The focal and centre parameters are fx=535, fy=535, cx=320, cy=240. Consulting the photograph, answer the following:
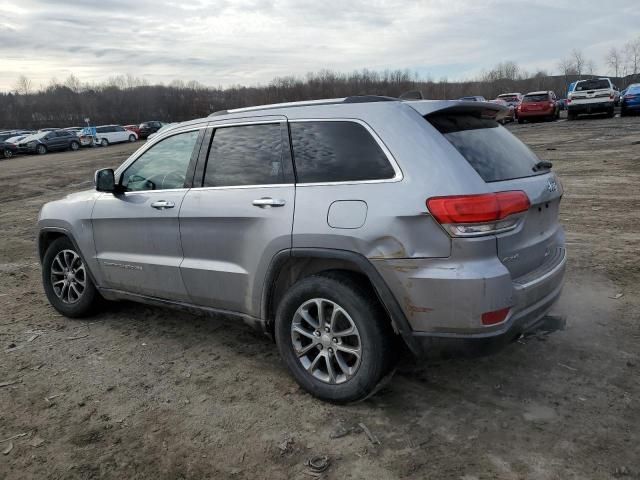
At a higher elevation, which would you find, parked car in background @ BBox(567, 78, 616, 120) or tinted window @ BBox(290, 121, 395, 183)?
parked car in background @ BBox(567, 78, 616, 120)

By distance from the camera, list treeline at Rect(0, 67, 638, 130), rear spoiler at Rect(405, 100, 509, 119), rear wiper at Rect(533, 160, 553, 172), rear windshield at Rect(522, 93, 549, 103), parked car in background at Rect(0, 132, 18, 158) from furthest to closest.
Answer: treeline at Rect(0, 67, 638, 130) < parked car in background at Rect(0, 132, 18, 158) < rear windshield at Rect(522, 93, 549, 103) < rear wiper at Rect(533, 160, 553, 172) < rear spoiler at Rect(405, 100, 509, 119)

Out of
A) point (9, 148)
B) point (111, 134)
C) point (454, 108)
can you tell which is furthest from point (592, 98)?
point (9, 148)

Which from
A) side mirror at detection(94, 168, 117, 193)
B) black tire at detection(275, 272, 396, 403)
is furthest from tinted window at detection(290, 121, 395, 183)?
side mirror at detection(94, 168, 117, 193)

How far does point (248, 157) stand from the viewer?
140 inches

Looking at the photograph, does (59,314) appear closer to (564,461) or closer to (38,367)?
(38,367)

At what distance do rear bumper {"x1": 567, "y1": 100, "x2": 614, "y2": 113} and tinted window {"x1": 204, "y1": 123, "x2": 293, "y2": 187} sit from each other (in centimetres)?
2732

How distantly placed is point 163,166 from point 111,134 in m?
39.7

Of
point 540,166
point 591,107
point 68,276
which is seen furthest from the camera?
point 591,107

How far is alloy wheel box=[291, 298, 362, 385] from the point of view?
3.09 metres

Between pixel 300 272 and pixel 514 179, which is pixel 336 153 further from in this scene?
pixel 514 179

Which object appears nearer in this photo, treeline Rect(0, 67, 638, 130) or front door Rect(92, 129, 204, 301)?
front door Rect(92, 129, 204, 301)

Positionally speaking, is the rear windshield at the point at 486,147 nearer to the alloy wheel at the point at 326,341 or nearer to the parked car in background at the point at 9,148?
the alloy wheel at the point at 326,341

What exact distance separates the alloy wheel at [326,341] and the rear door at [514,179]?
96cm

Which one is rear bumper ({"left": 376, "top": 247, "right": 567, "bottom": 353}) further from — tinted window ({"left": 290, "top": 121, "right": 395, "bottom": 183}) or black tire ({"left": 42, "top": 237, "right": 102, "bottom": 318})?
black tire ({"left": 42, "top": 237, "right": 102, "bottom": 318})
